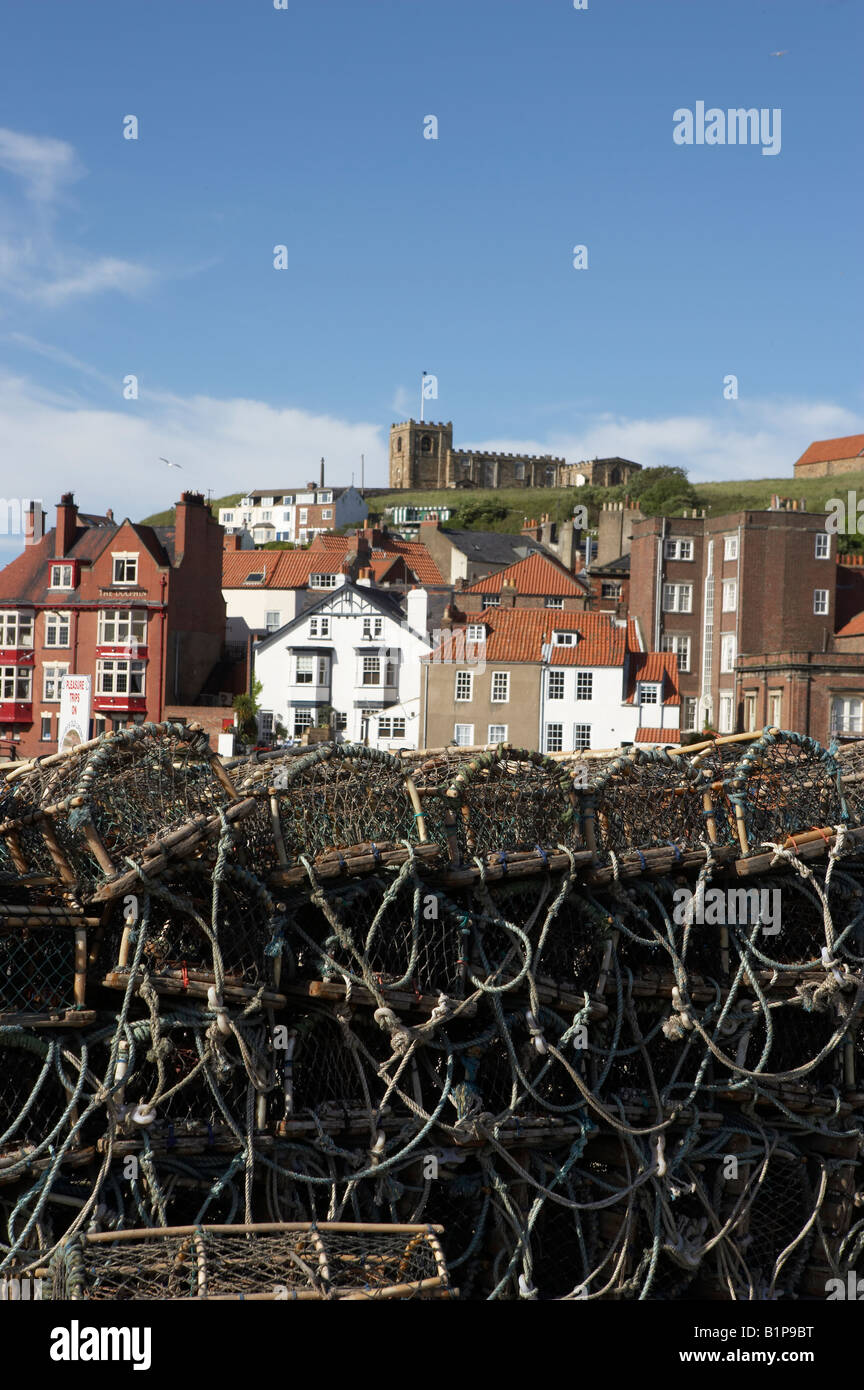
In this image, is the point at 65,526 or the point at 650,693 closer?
the point at 650,693

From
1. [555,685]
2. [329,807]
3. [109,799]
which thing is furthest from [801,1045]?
[555,685]

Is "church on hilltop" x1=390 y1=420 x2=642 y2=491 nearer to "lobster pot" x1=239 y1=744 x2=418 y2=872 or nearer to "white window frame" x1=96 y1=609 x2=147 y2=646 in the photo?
"white window frame" x1=96 y1=609 x2=147 y2=646

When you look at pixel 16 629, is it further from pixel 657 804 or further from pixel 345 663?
pixel 657 804

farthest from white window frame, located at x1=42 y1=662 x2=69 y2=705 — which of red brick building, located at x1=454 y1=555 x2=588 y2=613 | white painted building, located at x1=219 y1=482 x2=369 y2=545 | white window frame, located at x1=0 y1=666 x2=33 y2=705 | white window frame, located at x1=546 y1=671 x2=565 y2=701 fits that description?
white painted building, located at x1=219 y1=482 x2=369 y2=545

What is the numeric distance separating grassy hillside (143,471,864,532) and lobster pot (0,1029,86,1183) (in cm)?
7441

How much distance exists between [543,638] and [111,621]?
1325cm

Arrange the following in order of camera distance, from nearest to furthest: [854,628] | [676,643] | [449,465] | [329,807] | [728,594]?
[329,807] → [854,628] → [728,594] → [676,643] → [449,465]

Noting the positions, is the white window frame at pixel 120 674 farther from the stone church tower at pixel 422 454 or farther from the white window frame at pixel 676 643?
the stone church tower at pixel 422 454

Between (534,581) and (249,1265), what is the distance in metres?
44.3

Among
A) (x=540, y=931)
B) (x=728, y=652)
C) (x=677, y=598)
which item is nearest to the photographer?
(x=540, y=931)

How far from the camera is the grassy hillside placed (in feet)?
282

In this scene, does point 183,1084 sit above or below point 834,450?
below

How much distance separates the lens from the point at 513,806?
674cm

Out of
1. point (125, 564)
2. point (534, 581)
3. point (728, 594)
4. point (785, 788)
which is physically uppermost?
point (534, 581)
